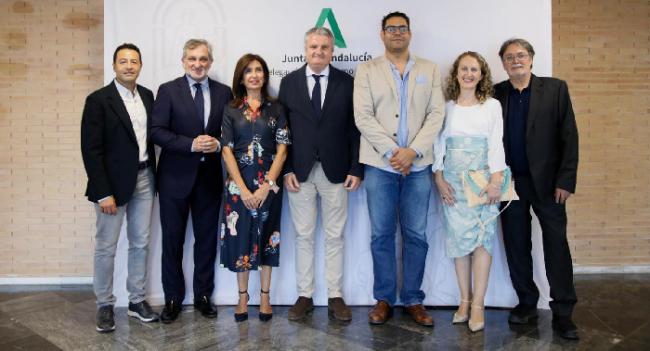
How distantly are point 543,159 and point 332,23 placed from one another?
1803 millimetres

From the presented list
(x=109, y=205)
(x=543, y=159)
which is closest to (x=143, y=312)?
(x=109, y=205)

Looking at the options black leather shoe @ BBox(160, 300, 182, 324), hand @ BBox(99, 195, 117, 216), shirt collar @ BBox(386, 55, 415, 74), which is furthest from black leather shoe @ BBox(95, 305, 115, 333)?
shirt collar @ BBox(386, 55, 415, 74)

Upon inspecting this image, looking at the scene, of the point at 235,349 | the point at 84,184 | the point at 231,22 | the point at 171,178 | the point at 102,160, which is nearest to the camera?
the point at 235,349

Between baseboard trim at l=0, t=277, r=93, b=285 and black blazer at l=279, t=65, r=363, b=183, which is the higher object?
black blazer at l=279, t=65, r=363, b=183

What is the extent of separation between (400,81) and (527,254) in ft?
4.95

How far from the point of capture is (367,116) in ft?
10.4

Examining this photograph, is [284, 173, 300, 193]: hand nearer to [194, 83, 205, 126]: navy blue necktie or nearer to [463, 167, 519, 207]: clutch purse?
[194, 83, 205, 126]: navy blue necktie

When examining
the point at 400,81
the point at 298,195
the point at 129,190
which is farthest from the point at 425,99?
the point at 129,190

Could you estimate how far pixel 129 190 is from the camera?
316cm

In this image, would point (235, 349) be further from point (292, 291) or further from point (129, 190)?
point (129, 190)

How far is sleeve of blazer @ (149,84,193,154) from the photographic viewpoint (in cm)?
318

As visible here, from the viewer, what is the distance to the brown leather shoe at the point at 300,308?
3.35 m

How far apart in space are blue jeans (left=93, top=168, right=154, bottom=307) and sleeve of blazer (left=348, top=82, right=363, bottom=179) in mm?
1417

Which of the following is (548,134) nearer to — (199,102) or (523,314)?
(523,314)
